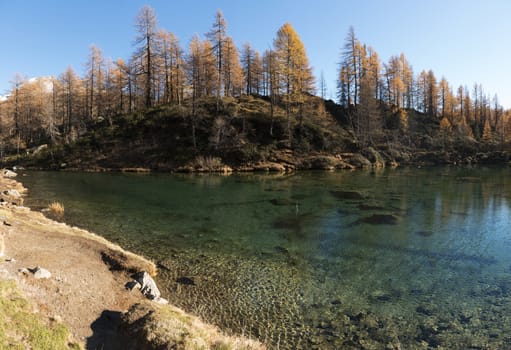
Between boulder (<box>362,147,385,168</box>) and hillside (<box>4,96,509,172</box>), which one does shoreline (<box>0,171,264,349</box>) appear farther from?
boulder (<box>362,147,385,168</box>)

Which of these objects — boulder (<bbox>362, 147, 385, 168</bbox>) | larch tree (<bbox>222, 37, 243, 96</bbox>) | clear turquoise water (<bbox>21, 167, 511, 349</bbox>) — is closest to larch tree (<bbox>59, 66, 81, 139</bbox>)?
larch tree (<bbox>222, 37, 243, 96</bbox>)

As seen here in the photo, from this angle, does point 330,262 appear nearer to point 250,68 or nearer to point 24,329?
point 24,329

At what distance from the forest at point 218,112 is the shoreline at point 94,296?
43145mm

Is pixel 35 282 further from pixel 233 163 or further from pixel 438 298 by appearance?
pixel 233 163

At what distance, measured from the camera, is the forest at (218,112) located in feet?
190

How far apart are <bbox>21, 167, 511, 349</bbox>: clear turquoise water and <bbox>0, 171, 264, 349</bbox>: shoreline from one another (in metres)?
1.47

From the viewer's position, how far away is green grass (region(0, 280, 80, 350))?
A: 462 centimetres

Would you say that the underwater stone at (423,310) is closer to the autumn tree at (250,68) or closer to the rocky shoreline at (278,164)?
the rocky shoreline at (278,164)

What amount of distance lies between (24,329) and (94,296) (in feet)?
9.36

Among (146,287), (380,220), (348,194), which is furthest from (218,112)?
(146,287)

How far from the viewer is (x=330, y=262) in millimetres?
12055

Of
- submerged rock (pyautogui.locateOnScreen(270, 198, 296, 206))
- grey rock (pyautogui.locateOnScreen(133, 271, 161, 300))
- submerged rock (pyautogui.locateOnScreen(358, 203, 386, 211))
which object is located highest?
submerged rock (pyautogui.locateOnScreen(270, 198, 296, 206))

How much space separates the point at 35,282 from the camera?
7293mm

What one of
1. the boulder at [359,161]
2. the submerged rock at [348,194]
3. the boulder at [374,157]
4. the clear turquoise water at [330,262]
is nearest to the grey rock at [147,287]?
the clear turquoise water at [330,262]
